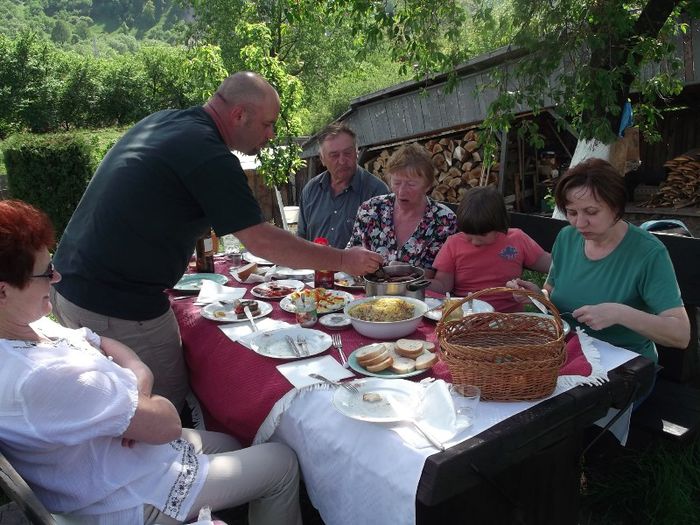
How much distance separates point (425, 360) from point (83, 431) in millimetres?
1099

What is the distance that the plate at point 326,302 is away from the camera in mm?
2611

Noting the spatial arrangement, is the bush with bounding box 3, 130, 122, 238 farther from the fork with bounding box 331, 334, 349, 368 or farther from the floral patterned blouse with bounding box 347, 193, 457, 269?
the fork with bounding box 331, 334, 349, 368

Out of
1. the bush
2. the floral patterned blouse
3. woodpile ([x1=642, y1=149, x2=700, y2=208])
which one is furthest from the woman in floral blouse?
the bush

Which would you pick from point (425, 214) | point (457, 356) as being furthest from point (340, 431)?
point (425, 214)

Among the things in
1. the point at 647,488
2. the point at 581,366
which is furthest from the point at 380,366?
the point at 647,488

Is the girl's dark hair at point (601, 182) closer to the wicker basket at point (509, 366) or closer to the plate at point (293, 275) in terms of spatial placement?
the wicker basket at point (509, 366)

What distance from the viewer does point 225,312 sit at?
2631 millimetres

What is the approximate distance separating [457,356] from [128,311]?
5.08 ft

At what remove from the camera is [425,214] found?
3.43 m

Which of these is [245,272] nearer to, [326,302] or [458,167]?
[326,302]

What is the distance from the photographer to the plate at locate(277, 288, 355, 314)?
261 centimetres

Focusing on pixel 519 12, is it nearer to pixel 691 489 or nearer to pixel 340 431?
pixel 691 489

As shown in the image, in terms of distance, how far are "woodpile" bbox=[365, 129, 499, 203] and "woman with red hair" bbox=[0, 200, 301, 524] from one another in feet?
24.3

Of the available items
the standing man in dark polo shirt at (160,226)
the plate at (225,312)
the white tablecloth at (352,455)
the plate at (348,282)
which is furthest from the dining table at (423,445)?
the plate at (348,282)
